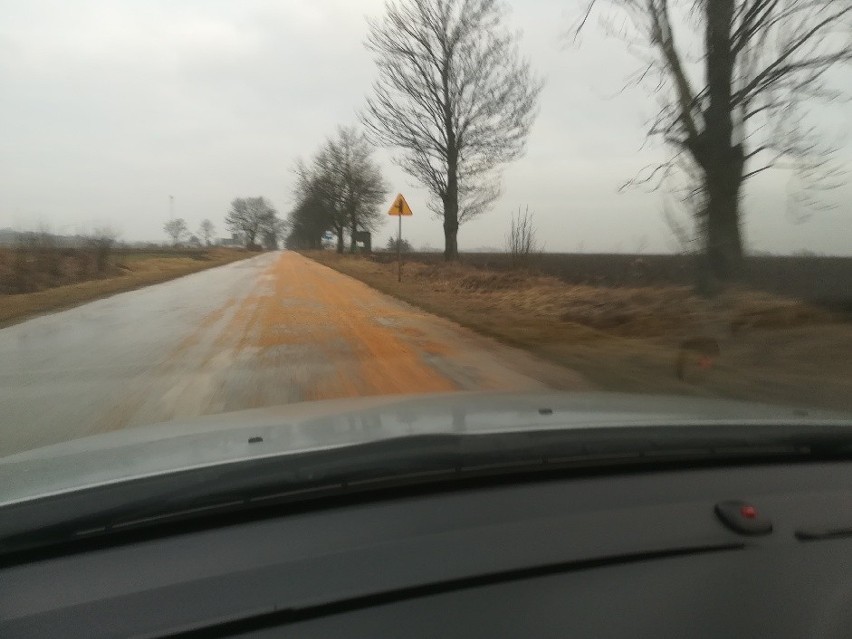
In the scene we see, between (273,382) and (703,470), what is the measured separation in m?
5.62

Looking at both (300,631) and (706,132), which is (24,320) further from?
(300,631)

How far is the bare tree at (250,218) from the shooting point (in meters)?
111

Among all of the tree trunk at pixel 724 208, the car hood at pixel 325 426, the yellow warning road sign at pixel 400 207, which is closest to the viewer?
the car hood at pixel 325 426

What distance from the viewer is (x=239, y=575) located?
2395 millimetres

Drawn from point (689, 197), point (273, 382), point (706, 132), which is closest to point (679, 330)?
point (689, 197)

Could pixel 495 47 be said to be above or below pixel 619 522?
above

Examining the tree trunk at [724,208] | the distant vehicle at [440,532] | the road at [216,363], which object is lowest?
the road at [216,363]

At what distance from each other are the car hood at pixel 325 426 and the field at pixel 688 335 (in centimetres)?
427

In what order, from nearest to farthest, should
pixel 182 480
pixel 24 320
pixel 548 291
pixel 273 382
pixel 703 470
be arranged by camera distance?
pixel 182 480 → pixel 703 470 → pixel 273 382 → pixel 24 320 → pixel 548 291

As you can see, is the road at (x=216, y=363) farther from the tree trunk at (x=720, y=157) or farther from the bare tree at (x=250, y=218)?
the bare tree at (x=250, y=218)

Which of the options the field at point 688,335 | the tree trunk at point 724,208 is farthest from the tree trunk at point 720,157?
the field at point 688,335

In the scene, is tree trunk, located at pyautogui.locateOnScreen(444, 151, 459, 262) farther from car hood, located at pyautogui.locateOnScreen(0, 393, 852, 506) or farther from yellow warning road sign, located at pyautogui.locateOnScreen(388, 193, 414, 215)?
car hood, located at pyautogui.locateOnScreen(0, 393, 852, 506)

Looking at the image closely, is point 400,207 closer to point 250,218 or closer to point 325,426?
point 325,426

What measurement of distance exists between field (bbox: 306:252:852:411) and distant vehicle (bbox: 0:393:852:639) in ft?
16.8
